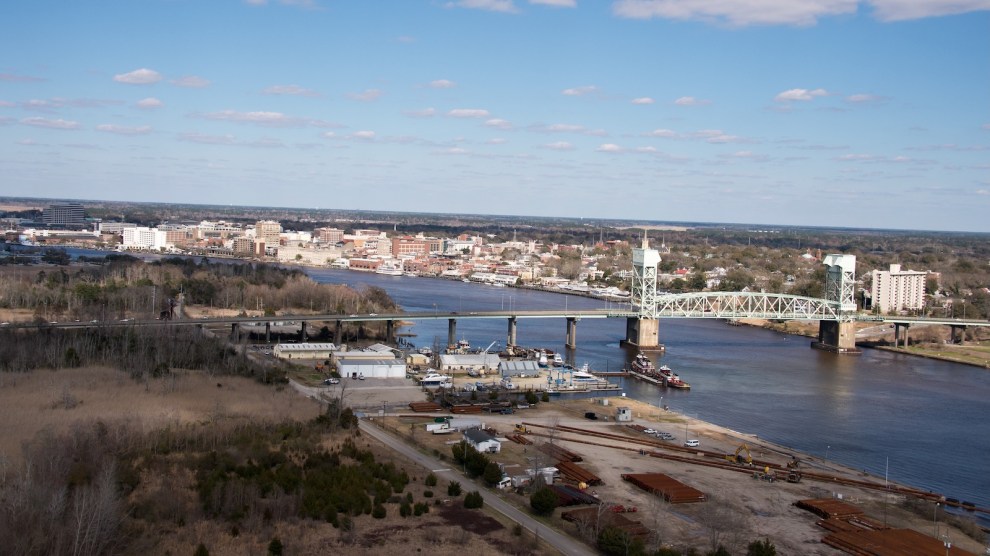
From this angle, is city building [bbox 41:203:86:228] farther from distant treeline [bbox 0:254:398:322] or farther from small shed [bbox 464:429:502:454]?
small shed [bbox 464:429:502:454]

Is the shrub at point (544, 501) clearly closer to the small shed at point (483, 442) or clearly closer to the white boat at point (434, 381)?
the small shed at point (483, 442)

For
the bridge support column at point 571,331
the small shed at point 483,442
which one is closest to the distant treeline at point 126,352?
the small shed at point 483,442

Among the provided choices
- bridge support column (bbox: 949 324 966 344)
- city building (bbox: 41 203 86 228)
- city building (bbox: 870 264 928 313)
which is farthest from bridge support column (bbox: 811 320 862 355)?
city building (bbox: 41 203 86 228)

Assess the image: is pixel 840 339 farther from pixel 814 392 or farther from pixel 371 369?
pixel 371 369

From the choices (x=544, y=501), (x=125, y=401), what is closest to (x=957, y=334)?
(x=544, y=501)

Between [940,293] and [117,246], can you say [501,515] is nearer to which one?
[940,293]

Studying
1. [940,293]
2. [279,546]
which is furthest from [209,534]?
[940,293]
